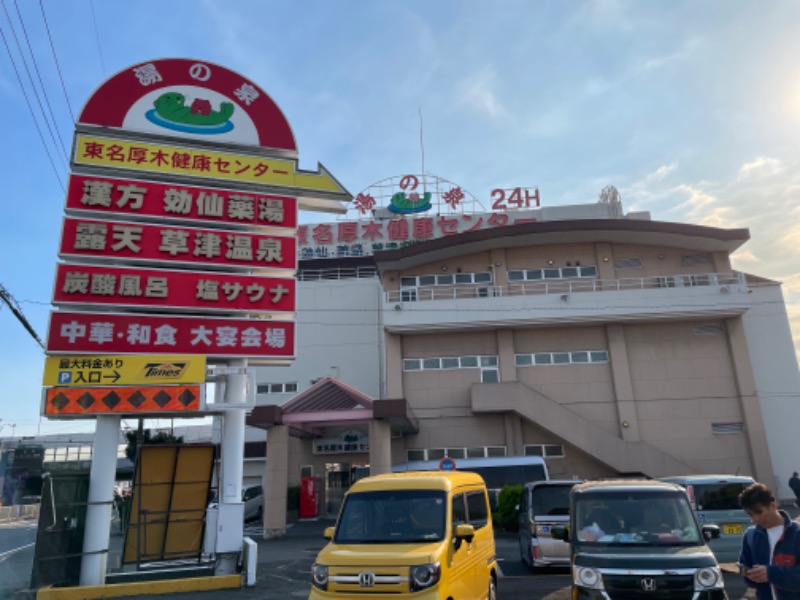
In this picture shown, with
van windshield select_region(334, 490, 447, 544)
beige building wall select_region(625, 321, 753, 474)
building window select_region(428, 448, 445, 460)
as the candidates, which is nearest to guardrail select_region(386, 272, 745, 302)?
beige building wall select_region(625, 321, 753, 474)

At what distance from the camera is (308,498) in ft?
87.6

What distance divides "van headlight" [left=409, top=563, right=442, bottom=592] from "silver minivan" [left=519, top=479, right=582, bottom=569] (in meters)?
5.77

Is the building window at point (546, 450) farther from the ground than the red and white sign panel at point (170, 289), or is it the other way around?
the red and white sign panel at point (170, 289)

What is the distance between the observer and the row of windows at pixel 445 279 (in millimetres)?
28125

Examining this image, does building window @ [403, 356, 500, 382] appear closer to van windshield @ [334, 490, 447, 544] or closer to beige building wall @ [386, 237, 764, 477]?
beige building wall @ [386, 237, 764, 477]

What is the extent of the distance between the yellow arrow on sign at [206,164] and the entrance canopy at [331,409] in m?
9.03

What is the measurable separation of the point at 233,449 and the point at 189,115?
770cm

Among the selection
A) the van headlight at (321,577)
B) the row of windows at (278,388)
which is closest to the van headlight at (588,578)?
the van headlight at (321,577)

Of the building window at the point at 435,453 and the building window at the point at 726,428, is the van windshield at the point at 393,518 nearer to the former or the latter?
the building window at the point at 435,453

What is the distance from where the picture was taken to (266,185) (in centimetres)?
1325

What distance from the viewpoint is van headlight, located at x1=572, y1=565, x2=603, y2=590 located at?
6234 millimetres

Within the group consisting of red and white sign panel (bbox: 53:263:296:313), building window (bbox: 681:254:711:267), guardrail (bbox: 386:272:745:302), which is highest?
building window (bbox: 681:254:711:267)

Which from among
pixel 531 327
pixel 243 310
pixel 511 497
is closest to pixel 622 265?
pixel 531 327

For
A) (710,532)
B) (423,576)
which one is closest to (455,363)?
(710,532)
